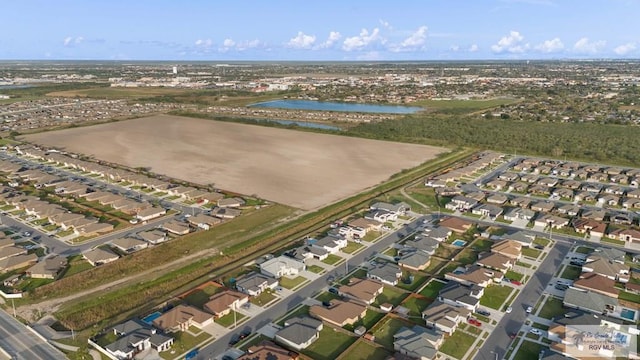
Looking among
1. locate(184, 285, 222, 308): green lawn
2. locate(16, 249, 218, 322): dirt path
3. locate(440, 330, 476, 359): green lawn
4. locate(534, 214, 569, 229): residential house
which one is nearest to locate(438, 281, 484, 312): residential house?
locate(440, 330, 476, 359): green lawn

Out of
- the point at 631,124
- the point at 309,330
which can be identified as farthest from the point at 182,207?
the point at 631,124

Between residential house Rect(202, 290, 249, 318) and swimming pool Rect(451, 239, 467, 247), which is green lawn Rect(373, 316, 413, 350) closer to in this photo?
residential house Rect(202, 290, 249, 318)

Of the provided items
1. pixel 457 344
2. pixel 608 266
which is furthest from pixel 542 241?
pixel 457 344

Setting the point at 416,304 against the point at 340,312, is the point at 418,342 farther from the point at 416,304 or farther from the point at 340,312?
the point at 340,312

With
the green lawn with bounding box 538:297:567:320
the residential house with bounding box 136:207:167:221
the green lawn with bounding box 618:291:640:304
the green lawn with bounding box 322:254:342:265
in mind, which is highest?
the residential house with bounding box 136:207:167:221

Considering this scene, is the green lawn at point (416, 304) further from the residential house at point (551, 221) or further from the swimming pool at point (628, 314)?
the residential house at point (551, 221)

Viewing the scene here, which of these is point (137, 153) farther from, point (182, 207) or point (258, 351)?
point (258, 351)

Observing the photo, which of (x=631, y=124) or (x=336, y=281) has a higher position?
(x=631, y=124)
